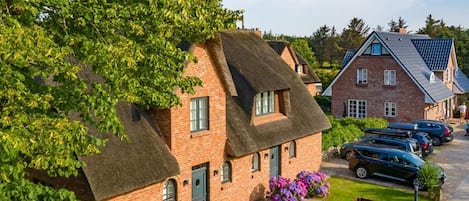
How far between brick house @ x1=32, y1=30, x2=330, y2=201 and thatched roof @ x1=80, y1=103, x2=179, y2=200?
0.09ft

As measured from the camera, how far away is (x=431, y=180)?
65.9 feet

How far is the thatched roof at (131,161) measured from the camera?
11.9 meters

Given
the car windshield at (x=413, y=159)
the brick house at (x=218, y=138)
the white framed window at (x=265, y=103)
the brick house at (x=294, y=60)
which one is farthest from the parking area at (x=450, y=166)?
the brick house at (x=294, y=60)

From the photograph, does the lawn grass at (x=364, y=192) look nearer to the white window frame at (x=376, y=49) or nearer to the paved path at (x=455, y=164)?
the paved path at (x=455, y=164)

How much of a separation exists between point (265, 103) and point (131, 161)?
8.82 m

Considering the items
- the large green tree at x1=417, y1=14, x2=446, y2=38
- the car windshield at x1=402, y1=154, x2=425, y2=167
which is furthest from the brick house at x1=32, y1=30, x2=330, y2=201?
the large green tree at x1=417, y1=14, x2=446, y2=38

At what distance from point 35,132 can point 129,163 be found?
17.0ft

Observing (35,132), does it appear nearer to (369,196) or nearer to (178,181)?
(178,181)

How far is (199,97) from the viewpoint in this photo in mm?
15914

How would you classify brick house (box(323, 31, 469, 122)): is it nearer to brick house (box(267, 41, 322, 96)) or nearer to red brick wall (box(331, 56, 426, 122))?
red brick wall (box(331, 56, 426, 122))

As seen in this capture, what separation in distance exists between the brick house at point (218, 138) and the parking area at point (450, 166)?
5.91 feet

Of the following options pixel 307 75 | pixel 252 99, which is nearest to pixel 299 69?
pixel 307 75

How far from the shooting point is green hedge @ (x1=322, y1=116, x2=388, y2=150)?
28052 millimetres

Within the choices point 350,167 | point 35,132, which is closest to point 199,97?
point 35,132
